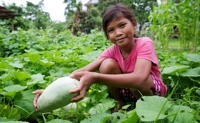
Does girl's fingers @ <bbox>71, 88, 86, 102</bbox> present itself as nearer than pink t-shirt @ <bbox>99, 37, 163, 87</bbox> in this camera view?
Yes

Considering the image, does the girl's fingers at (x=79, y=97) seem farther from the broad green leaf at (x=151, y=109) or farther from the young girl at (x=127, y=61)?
the broad green leaf at (x=151, y=109)

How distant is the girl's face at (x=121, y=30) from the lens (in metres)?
1.67

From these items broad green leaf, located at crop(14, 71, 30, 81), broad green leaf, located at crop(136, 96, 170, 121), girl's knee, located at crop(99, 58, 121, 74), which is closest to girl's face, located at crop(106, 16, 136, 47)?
girl's knee, located at crop(99, 58, 121, 74)

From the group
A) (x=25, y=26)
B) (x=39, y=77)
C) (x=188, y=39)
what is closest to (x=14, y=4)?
(x=25, y=26)

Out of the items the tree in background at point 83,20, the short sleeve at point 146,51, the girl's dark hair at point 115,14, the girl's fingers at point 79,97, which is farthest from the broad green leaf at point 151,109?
the tree in background at point 83,20

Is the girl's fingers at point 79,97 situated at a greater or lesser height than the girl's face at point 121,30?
lesser

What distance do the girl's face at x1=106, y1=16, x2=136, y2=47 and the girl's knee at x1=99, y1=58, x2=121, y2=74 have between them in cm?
13

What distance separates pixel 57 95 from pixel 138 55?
2.09 feet

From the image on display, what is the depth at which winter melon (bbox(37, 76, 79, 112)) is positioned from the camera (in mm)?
1242

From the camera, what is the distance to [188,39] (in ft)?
15.9

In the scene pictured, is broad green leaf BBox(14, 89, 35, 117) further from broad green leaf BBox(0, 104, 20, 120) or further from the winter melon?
the winter melon

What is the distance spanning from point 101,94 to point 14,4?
2409 centimetres

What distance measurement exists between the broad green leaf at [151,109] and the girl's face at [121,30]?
2.21 feet

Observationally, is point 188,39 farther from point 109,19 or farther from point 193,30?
point 109,19
